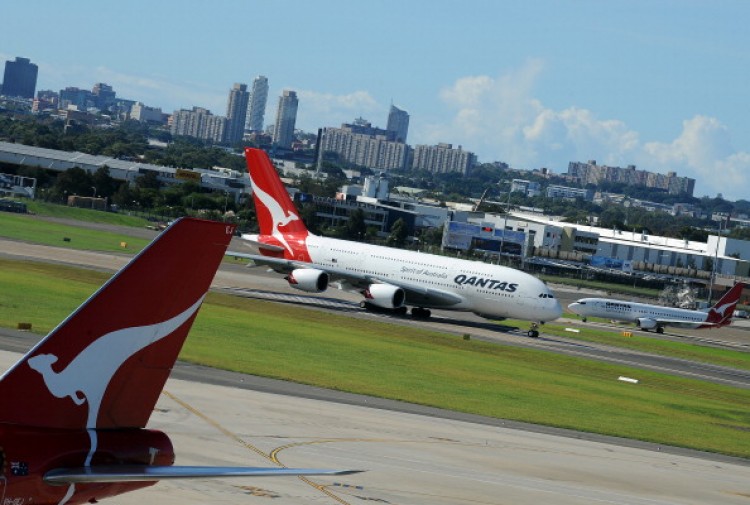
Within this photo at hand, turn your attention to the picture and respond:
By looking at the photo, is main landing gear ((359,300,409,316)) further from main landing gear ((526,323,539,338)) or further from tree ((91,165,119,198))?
tree ((91,165,119,198))

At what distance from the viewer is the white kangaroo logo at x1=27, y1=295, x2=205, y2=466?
14297 millimetres

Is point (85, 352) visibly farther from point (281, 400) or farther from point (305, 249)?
point (305, 249)

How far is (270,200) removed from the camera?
3356 inches

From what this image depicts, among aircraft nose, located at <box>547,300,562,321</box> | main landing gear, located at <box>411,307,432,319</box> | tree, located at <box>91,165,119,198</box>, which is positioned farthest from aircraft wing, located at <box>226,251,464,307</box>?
tree, located at <box>91,165,119,198</box>

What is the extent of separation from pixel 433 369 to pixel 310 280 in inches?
1134

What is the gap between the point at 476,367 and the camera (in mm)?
55906

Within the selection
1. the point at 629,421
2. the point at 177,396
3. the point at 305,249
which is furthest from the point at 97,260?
the point at 177,396

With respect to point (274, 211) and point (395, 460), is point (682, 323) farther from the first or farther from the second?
point (395, 460)

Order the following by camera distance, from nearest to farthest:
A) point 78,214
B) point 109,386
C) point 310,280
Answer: point 109,386 → point 310,280 → point 78,214

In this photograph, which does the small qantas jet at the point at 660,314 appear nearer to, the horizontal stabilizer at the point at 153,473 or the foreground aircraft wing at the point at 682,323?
the foreground aircraft wing at the point at 682,323

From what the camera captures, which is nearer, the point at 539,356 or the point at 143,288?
the point at 143,288

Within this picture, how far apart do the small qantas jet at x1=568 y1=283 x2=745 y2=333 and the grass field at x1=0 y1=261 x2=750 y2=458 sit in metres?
49.5

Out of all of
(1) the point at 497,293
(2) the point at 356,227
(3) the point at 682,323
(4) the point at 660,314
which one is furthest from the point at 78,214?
(1) the point at 497,293

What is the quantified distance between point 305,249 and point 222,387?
4951 centimetres
